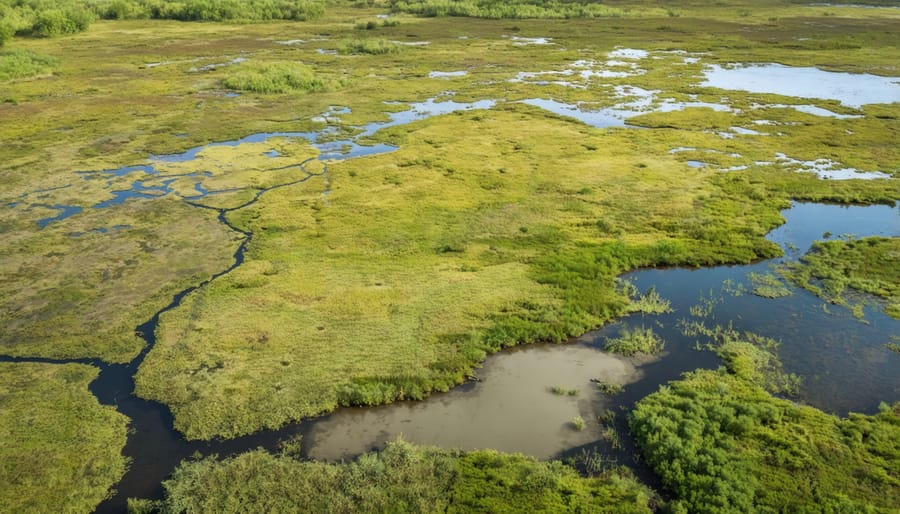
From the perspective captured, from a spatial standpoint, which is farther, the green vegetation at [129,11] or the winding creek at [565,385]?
the green vegetation at [129,11]

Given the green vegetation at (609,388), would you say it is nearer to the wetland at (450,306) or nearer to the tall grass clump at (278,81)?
the wetland at (450,306)

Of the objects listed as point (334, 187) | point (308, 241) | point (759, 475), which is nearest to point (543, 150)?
point (334, 187)

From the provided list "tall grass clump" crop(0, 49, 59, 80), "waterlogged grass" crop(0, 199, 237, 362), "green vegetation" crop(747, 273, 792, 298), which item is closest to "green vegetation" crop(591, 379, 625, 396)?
"green vegetation" crop(747, 273, 792, 298)

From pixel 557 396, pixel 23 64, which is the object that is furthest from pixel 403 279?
pixel 23 64

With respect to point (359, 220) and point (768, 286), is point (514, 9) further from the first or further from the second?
point (768, 286)

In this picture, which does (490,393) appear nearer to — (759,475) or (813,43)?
(759,475)

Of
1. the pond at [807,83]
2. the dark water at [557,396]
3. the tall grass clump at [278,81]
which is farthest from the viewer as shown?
the tall grass clump at [278,81]

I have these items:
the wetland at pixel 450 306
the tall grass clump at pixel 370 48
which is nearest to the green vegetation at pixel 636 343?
the wetland at pixel 450 306
